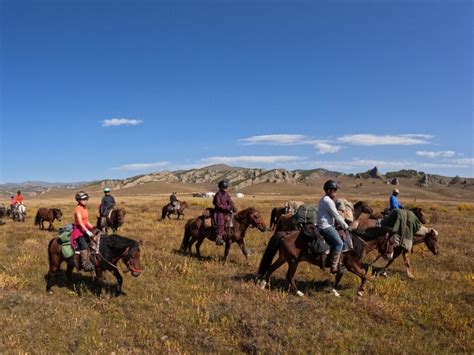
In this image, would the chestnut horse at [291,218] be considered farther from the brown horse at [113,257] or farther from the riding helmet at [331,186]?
the brown horse at [113,257]

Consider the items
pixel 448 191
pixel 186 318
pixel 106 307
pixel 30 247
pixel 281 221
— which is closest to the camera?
pixel 186 318

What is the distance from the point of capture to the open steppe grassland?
6.58 m

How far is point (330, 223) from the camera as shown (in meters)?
8.73

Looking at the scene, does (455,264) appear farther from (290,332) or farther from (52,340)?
(52,340)

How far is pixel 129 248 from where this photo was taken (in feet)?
28.4

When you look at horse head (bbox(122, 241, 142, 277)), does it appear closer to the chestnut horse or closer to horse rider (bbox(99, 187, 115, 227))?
the chestnut horse

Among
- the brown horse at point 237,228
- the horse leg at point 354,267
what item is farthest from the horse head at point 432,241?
the brown horse at point 237,228

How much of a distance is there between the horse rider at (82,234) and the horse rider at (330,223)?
18.1ft

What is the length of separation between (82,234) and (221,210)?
4852 millimetres

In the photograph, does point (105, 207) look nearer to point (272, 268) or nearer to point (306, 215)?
point (306, 215)

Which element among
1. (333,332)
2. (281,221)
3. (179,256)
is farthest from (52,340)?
(281,221)

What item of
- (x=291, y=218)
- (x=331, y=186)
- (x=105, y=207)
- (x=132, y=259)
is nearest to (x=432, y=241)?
(x=291, y=218)

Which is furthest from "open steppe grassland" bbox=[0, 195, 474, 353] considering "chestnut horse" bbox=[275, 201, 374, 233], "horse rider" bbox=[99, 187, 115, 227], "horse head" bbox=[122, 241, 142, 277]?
"horse rider" bbox=[99, 187, 115, 227]

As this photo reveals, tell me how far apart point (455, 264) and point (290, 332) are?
A: 8784 mm
